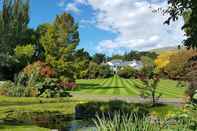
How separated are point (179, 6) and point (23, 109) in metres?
24.8

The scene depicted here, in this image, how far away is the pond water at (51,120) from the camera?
2257 centimetres

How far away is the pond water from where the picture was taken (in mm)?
22569

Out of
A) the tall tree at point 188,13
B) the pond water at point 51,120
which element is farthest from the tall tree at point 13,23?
the tall tree at point 188,13

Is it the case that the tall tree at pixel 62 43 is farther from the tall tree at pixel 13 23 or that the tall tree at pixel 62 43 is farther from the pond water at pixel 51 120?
the pond water at pixel 51 120

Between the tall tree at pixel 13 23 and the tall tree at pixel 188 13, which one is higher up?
the tall tree at pixel 13 23

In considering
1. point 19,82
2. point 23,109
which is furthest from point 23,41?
point 23,109

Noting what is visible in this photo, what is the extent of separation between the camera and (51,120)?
2598 cm

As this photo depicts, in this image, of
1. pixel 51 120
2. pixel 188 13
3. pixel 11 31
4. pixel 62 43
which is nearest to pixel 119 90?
pixel 62 43

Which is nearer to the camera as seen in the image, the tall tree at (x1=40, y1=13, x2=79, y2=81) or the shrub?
the shrub

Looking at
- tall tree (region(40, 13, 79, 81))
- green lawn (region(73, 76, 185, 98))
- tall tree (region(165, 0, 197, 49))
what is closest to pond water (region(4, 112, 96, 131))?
tall tree (region(165, 0, 197, 49))

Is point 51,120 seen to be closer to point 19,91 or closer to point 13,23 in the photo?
point 19,91

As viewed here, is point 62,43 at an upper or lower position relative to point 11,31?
lower

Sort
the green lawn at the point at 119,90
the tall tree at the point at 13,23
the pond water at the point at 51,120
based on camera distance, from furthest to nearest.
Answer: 1. the tall tree at the point at 13,23
2. the green lawn at the point at 119,90
3. the pond water at the point at 51,120

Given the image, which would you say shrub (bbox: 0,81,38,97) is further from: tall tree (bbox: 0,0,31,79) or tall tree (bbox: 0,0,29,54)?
tall tree (bbox: 0,0,29,54)
